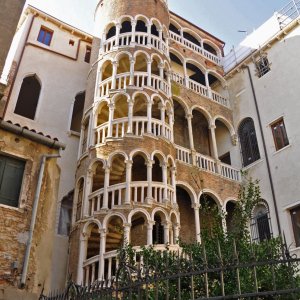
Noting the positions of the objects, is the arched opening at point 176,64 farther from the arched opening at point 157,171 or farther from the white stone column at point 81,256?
the white stone column at point 81,256

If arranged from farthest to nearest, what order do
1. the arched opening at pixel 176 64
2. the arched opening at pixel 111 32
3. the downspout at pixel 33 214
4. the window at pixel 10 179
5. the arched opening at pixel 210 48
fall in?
the arched opening at pixel 210 48 < the arched opening at pixel 176 64 < the arched opening at pixel 111 32 < the window at pixel 10 179 < the downspout at pixel 33 214

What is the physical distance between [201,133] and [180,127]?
1567mm

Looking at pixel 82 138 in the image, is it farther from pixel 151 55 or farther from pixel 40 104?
pixel 151 55

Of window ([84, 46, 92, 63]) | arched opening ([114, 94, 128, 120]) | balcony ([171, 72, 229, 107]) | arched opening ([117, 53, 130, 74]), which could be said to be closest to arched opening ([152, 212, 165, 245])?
arched opening ([114, 94, 128, 120])

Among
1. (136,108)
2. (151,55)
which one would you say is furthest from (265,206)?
(151,55)

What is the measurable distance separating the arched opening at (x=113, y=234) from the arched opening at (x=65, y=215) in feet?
8.05

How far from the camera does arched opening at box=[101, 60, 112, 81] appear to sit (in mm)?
17984

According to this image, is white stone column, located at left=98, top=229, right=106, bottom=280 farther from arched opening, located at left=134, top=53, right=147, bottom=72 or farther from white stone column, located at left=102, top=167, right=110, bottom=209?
arched opening, located at left=134, top=53, right=147, bottom=72

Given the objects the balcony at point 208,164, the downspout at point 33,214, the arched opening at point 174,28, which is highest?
the arched opening at point 174,28

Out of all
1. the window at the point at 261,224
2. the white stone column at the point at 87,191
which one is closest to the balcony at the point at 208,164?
the window at the point at 261,224

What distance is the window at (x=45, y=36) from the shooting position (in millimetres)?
20359

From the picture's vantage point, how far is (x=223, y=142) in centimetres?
2103

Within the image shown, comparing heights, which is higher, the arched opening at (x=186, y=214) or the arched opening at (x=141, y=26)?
the arched opening at (x=141, y=26)

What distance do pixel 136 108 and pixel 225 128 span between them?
617cm
